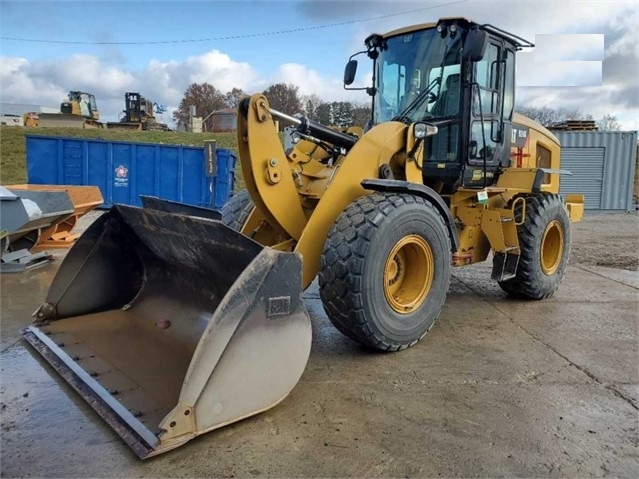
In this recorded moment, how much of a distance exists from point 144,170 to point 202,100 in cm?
4001

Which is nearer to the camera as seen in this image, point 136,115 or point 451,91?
point 451,91

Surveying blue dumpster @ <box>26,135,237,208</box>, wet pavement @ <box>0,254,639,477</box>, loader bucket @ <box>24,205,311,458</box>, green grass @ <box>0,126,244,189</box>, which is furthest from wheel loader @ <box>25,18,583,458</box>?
green grass @ <box>0,126,244,189</box>

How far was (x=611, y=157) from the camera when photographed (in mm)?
17375

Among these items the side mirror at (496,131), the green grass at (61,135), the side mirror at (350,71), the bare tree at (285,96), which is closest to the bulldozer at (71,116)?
the green grass at (61,135)

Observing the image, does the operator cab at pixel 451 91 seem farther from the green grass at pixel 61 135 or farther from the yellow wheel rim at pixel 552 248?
the green grass at pixel 61 135

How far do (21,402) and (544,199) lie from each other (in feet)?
16.6

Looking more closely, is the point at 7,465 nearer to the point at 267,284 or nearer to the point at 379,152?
the point at 267,284

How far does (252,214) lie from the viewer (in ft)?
14.9

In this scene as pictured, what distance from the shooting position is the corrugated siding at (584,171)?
17438mm

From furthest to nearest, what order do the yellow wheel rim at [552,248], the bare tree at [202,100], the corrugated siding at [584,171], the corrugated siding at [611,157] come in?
the bare tree at [202,100] < the corrugated siding at [584,171] < the corrugated siding at [611,157] < the yellow wheel rim at [552,248]

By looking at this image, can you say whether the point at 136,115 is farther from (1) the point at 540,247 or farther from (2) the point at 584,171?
(1) the point at 540,247

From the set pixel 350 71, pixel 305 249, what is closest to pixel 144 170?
pixel 350 71

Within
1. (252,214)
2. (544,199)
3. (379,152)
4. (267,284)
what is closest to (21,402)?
(267,284)

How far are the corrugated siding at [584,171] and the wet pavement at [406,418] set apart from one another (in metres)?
14.7
